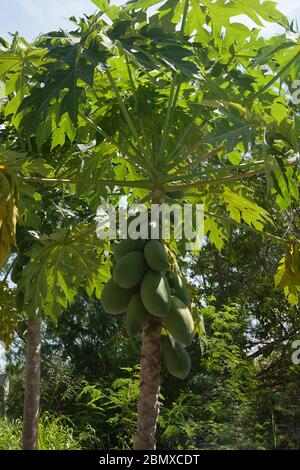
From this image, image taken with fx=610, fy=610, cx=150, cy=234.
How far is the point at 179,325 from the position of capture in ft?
6.38

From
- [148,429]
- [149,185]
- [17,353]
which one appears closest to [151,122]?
[149,185]

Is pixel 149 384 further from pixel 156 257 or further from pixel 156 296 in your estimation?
pixel 156 257

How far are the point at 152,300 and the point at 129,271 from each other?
0.50ft

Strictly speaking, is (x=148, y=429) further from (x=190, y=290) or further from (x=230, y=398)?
(x=230, y=398)

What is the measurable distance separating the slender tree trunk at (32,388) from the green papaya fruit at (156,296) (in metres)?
Answer: 2.05

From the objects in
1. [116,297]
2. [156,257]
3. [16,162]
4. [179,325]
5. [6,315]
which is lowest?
[179,325]

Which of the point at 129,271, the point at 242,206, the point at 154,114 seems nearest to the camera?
the point at 129,271

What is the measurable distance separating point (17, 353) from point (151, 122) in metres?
7.36

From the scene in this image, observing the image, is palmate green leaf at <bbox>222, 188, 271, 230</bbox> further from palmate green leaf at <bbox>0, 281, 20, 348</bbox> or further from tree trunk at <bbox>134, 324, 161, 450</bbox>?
palmate green leaf at <bbox>0, 281, 20, 348</bbox>

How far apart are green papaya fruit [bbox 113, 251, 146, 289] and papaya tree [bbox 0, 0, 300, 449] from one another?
1cm

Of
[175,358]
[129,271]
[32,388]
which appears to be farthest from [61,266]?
[32,388]

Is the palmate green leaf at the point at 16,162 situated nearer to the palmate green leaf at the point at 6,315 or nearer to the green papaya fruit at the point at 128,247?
the green papaya fruit at the point at 128,247

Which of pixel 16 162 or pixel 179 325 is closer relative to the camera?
pixel 179 325
